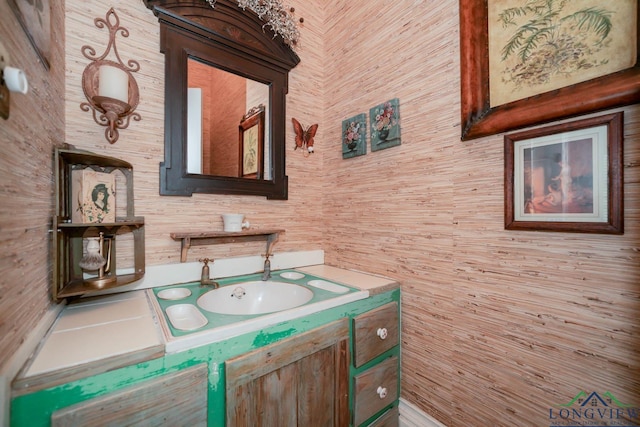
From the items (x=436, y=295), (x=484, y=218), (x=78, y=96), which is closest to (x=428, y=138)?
(x=484, y=218)

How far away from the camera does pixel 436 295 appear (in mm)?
1151

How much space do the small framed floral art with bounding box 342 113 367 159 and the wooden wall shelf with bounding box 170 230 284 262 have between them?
2.05 feet

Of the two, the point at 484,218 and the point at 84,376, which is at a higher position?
the point at 484,218

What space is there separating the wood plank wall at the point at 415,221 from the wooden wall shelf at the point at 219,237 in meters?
0.05

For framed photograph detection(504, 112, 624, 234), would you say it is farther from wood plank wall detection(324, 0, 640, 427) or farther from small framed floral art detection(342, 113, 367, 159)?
small framed floral art detection(342, 113, 367, 159)

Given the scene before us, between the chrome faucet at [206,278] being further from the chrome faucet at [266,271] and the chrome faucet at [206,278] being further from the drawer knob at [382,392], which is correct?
the drawer knob at [382,392]

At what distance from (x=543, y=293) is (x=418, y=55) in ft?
3.63

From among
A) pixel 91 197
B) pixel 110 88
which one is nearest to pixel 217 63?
pixel 110 88

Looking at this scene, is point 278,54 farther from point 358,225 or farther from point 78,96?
point 358,225

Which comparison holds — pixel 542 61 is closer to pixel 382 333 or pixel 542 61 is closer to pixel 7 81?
pixel 382 333

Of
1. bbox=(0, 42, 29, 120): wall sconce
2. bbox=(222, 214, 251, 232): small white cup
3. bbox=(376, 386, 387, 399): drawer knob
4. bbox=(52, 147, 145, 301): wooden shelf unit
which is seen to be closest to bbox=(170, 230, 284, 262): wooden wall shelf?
bbox=(222, 214, 251, 232): small white cup

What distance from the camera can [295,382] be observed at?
87cm

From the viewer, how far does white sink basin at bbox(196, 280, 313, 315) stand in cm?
117

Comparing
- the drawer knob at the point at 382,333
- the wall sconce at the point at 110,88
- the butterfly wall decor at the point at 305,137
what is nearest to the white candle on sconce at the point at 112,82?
the wall sconce at the point at 110,88
